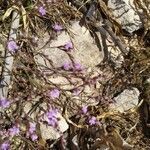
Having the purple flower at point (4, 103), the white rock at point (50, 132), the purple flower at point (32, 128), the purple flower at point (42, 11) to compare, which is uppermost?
the purple flower at point (42, 11)

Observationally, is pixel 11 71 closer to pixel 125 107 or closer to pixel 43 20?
pixel 43 20

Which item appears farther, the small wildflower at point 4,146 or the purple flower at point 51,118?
the purple flower at point 51,118

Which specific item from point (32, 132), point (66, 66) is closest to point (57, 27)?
point (66, 66)

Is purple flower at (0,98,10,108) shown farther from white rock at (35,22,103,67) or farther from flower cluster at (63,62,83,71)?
flower cluster at (63,62,83,71)

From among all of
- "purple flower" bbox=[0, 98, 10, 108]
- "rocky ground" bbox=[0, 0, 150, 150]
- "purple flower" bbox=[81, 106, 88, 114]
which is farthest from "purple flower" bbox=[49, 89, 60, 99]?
"purple flower" bbox=[0, 98, 10, 108]

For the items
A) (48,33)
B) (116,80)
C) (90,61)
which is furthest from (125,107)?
(48,33)

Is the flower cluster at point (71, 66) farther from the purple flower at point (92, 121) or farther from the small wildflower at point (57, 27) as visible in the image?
the purple flower at point (92, 121)

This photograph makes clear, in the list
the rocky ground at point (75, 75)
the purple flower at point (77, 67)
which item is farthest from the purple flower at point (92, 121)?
the purple flower at point (77, 67)

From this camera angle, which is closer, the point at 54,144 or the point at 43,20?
the point at 54,144
